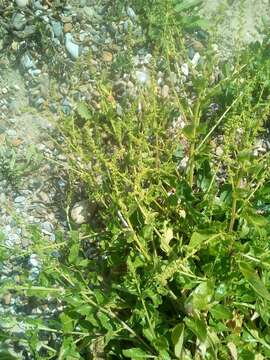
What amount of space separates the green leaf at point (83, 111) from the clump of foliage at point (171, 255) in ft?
0.74

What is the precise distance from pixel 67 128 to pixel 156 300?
0.85 meters

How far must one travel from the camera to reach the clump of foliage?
2.70 m

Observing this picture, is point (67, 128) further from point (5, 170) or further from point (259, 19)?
point (259, 19)

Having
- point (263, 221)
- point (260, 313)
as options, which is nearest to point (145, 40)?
point (263, 221)

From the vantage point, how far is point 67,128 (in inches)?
116

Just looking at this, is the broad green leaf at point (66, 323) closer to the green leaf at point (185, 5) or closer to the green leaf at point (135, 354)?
the green leaf at point (135, 354)

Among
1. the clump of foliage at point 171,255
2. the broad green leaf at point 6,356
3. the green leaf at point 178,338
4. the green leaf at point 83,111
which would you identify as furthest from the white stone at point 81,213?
the green leaf at point 178,338

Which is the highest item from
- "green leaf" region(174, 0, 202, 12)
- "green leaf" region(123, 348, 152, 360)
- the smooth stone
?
"green leaf" region(174, 0, 202, 12)

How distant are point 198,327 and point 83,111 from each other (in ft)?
4.12

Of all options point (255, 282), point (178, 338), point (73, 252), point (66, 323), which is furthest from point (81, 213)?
point (255, 282)

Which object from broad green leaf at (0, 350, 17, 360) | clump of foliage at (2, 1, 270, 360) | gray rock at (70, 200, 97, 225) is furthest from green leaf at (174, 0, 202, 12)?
broad green leaf at (0, 350, 17, 360)

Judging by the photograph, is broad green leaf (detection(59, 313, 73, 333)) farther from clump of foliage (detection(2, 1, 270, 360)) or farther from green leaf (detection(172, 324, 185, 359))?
green leaf (detection(172, 324, 185, 359))

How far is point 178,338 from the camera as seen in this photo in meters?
2.72

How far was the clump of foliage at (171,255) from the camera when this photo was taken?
8.84 feet
